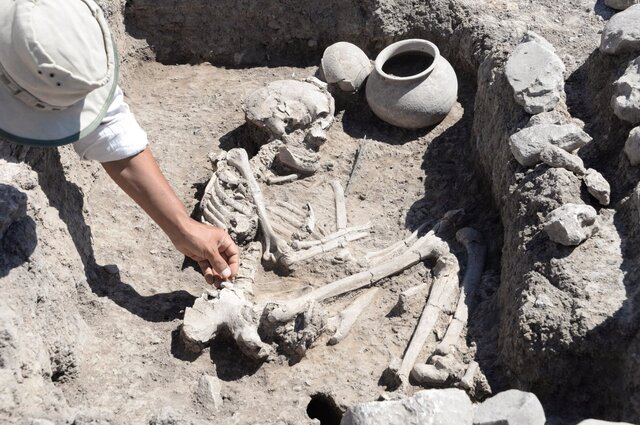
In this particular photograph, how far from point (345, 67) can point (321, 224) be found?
1353 mm

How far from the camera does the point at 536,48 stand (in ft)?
18.2

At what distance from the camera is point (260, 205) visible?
5387mm

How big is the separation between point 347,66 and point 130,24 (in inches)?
66.9

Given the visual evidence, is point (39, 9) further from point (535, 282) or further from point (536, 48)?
point (536, 48)

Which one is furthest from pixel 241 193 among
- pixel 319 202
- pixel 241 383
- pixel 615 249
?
pixel 615 249

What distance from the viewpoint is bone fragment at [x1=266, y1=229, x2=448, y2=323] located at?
471 cm

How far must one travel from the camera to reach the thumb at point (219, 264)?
15.5ft

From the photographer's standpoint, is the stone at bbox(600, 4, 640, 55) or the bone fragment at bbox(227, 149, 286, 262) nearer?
the bone fragment at bbox(227, 149, 286, 262)

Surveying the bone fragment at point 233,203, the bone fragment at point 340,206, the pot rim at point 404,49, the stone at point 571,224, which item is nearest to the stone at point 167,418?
the bone fragment at point 233,203

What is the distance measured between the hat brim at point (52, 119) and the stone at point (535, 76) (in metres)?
2.39

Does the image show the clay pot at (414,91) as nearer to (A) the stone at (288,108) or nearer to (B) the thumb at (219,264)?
(A) the stone at (288,108)

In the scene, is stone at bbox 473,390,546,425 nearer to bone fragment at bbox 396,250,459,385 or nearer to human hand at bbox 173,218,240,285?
bone fragment at bbox 396,250,459,385

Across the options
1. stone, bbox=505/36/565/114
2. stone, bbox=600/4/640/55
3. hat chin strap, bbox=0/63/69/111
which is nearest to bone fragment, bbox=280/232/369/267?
stone, bbox=505/36/565/114

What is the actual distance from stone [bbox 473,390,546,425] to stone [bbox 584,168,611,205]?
1327 millimetres
